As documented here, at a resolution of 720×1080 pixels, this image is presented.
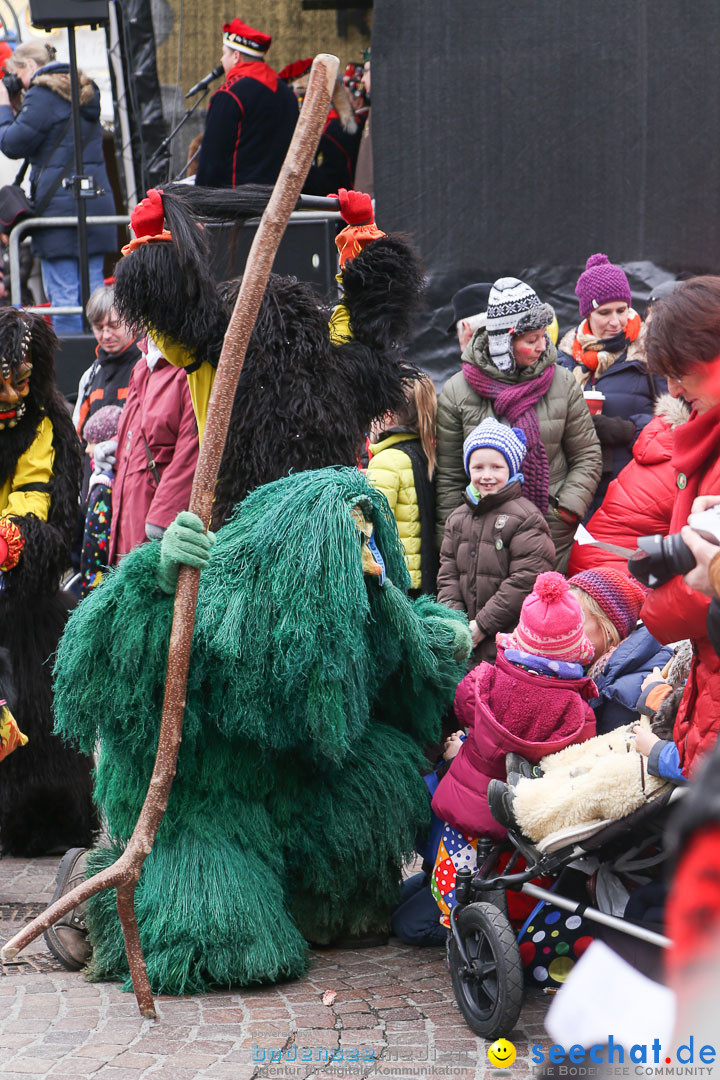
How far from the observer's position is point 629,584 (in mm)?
3898

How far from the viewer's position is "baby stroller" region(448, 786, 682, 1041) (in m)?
3.14

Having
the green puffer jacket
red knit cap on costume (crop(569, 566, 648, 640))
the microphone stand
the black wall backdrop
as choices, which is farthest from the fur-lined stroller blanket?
the microphone stand

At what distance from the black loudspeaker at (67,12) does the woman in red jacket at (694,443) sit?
6.59 metres

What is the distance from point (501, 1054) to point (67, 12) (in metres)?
7.36

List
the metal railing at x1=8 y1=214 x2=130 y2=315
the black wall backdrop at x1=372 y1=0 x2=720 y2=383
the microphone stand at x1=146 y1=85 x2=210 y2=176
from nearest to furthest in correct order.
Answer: the black wall backdrop at x1=372 y1=0 x2=720 y2=383 → the metal railing at x1=8 y1=214 x2=130 y2=315 → the microphone stand at x1=146 y1=85 x2=210 y2=176

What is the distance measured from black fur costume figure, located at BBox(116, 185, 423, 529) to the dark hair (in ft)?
4.28

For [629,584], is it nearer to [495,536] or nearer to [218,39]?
[495,536]

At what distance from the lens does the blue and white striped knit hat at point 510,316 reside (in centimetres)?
514

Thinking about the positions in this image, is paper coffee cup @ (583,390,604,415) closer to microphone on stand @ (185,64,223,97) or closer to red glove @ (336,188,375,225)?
red glove @ (336,188,375,225)

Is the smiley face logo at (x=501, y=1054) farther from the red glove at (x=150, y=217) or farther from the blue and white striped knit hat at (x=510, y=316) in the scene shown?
the blue and white striped knit hat at (x=510, y=316)

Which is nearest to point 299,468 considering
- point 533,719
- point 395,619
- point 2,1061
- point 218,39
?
point 395,619

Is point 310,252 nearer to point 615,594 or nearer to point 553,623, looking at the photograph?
point 615,594

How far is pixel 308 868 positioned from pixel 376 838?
227mm

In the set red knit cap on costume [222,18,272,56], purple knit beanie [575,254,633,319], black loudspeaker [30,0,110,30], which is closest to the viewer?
purple knit beanie [575,254,633,319]
